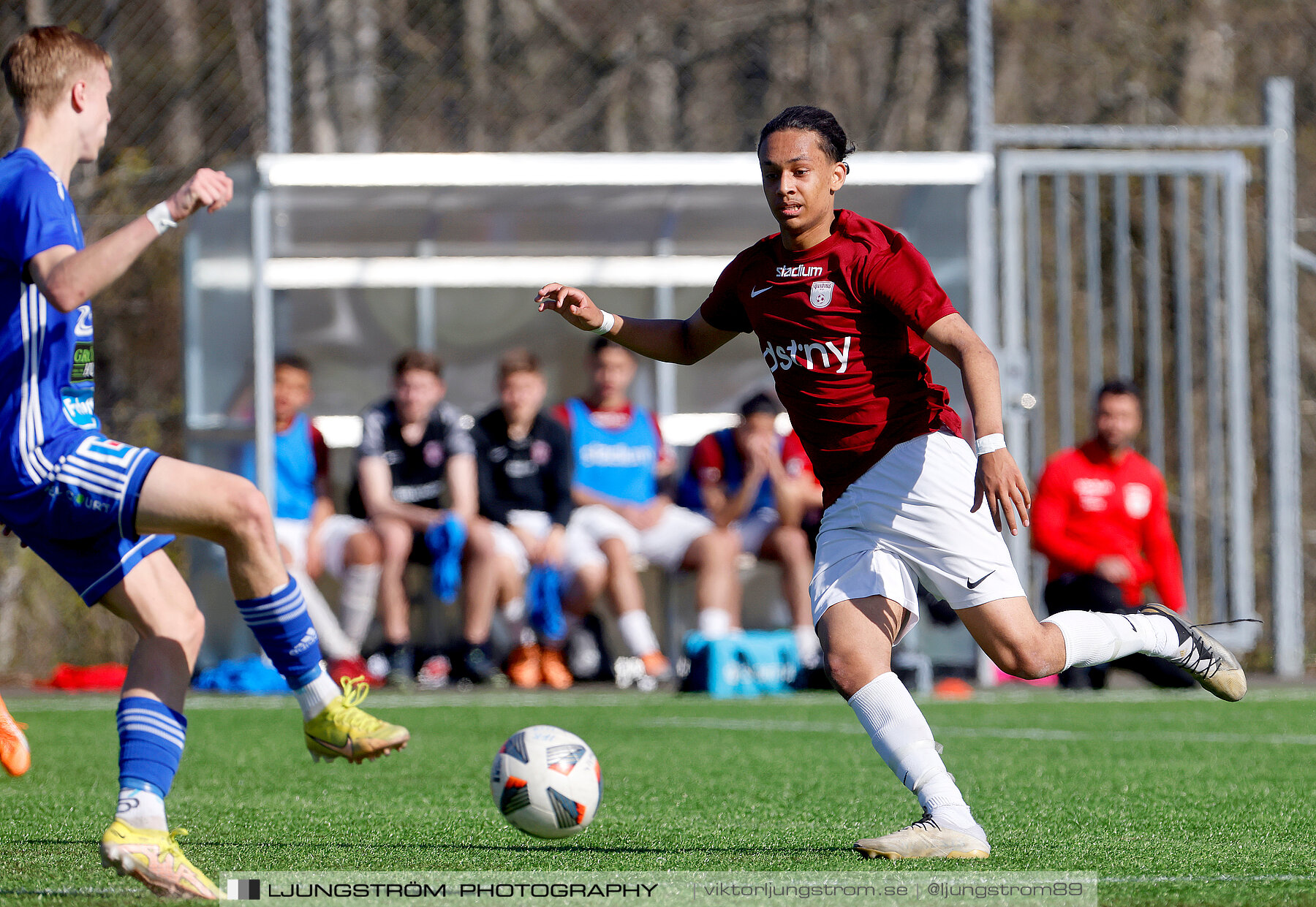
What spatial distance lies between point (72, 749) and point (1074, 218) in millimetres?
9890

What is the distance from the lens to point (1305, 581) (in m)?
12.1

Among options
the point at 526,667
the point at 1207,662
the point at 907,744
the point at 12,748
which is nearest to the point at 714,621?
the point at 526,667

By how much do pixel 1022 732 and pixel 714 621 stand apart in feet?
8.76

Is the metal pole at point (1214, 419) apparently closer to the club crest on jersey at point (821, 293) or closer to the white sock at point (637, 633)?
the white sock at point (637, 633)

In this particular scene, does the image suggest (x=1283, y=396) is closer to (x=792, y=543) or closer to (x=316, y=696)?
(x=792, y=543)

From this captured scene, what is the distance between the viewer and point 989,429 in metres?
3.72

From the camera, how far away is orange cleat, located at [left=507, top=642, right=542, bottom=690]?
30.2 ft

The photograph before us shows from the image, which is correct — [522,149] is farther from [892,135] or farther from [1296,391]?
[1296,391]

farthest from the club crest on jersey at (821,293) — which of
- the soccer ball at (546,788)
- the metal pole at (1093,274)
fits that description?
the metal pole at (1093,274)

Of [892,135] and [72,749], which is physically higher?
[892,135]

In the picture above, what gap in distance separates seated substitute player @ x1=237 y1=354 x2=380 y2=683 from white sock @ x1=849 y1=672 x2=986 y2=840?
17.2 ft

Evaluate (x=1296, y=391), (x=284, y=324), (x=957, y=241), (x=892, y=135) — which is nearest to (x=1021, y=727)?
(x=957, y=241)

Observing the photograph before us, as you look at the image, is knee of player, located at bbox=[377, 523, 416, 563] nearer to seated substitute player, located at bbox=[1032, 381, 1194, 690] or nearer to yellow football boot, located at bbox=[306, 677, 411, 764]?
seated substitute player, located at bbox=[1032, 381, 1194, 690]

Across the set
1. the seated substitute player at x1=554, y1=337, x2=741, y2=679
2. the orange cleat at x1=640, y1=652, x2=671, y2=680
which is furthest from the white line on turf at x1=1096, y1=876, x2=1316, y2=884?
the orange cleat at x1=640, y1=652, x2=671, y2=680
